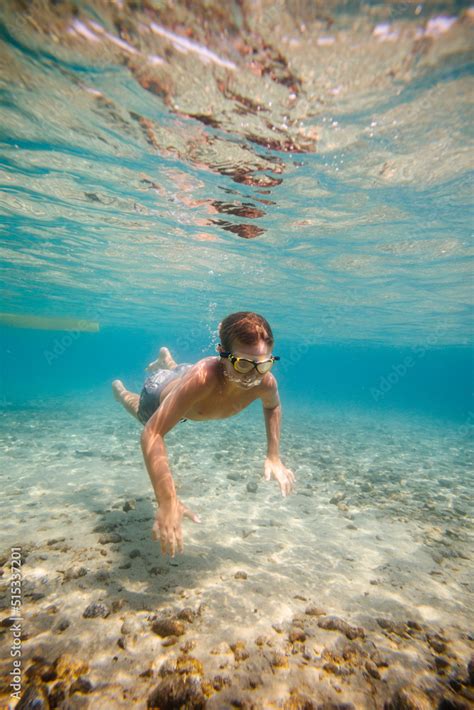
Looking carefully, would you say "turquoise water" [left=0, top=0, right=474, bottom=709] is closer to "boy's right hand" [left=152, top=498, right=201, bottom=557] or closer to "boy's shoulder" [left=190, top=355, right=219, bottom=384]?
"boy's right hand" [left=152, top=498, right=201, bottom=557]

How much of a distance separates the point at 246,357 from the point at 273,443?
197 centimetres

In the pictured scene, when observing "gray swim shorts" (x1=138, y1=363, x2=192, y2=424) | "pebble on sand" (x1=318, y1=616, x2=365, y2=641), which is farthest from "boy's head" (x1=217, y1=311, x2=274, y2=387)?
"pebble on sand" (x1=318, y1=616, x2=365, y2=641)

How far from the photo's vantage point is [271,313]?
36562mm

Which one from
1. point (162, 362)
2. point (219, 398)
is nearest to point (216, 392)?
point (219, 398)

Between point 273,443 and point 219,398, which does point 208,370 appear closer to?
point 219,398

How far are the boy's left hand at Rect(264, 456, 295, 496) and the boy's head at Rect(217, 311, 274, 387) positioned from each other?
1.52 meters

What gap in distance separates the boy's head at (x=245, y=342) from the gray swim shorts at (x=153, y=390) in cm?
207

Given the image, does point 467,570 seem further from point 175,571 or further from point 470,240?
point 470,240

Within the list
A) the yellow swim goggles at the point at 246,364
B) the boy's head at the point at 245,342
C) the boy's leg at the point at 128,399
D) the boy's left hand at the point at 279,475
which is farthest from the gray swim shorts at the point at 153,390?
the yellow swim goggles at the point at 246,364

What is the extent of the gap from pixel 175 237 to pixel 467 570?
53.9 feet

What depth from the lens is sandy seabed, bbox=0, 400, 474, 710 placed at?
2.63 meters

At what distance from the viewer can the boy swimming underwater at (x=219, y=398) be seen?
3449 mm

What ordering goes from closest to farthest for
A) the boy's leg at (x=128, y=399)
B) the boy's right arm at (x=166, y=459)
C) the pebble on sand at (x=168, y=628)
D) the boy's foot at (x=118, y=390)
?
1. the pebble on sand at (x=168, y=628)
2. the boy's right arm at (x=166, y=459)
3. the boy's leg at (x=128, y=399)
4. the boy's foot at (x=118, y=390)

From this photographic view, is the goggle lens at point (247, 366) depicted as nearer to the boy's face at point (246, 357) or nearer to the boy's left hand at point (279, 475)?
the boy's face at point (246, 357)
